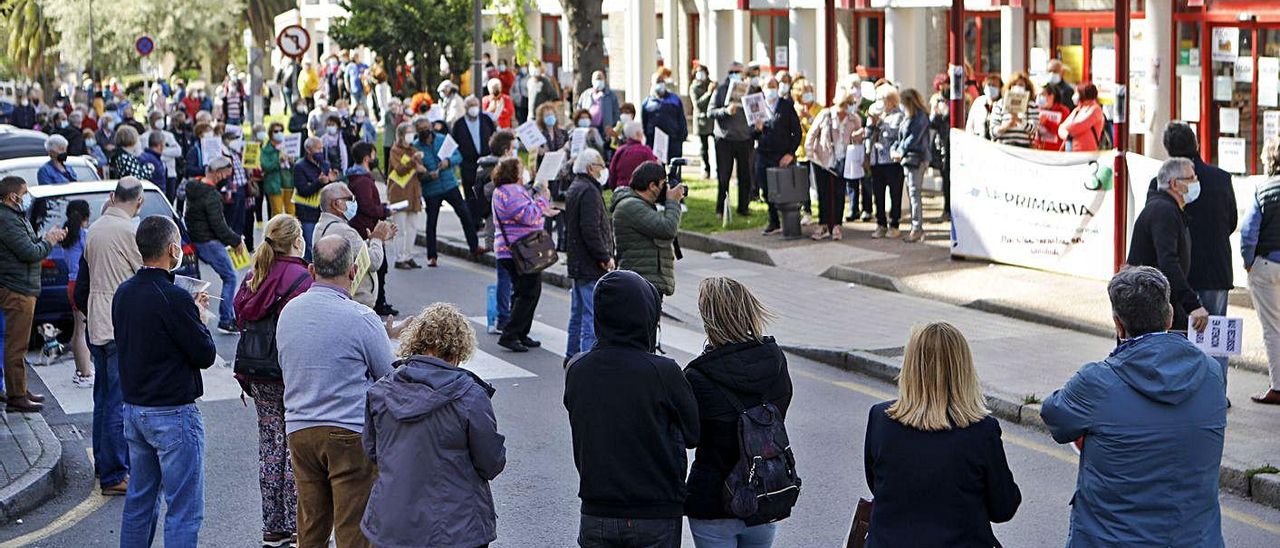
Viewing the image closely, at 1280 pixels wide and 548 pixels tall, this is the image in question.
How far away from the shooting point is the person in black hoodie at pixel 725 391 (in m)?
6.54

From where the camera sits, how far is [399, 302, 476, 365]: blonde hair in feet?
21.5

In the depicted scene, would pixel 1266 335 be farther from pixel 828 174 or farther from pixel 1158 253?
pixel 828 174

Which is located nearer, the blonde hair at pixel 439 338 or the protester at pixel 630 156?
the blonde hair at pixel 439 338

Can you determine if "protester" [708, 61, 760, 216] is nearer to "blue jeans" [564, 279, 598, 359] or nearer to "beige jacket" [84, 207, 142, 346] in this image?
"blue jeans" [564, 279, 598, 359]

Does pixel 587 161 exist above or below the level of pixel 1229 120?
below

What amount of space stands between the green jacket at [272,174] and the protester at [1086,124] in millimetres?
9489

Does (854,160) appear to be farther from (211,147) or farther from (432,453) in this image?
(432,453)

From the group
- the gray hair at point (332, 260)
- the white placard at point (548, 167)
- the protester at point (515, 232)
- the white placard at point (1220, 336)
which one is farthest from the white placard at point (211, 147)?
the gray hair at point (332, 260)

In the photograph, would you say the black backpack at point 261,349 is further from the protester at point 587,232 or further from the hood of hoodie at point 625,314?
the protester at point 587,232

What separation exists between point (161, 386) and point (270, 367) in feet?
1.67

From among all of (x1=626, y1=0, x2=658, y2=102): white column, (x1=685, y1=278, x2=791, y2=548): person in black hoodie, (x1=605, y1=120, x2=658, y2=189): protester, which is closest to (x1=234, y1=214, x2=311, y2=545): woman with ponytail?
(x1=685, y1=278, x2=791, y2=548): person in black hoodie

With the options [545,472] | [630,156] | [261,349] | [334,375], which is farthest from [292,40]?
[334,375]

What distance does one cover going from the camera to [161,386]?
26.9 feet

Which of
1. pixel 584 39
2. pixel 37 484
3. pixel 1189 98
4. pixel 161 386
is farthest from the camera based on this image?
pixel 584 39
